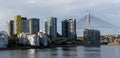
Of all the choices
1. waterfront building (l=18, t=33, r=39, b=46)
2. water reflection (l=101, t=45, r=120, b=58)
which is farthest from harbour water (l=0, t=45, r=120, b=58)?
waterfront building (l=18, t=33, r=39, b=46)

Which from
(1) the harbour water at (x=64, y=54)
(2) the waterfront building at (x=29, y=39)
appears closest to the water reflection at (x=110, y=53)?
(1) the harbour water at (x=64, y=54)

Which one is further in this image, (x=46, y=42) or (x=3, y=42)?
(x=46, y=42)

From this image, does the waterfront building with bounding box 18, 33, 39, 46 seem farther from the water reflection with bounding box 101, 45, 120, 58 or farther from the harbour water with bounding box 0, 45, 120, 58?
the harbour water with bounding box 0, 45, 120, 58

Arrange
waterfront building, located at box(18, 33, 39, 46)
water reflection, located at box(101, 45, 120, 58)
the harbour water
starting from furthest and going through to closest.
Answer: waterfront building, located at box(18, 33, 39, 46), the harbour water, water reflection, located at box(101, 45, 120, 58)

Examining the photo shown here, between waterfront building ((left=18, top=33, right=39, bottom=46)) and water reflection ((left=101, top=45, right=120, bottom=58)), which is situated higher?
waterfront building ((left=18, top=33, right=39, bottom=46))

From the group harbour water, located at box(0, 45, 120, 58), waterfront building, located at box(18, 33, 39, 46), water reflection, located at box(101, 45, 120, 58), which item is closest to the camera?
water reflection, located at box(101, 45, 120, 58)

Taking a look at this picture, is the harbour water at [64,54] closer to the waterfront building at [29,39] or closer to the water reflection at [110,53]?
the water reflection at [110,53]

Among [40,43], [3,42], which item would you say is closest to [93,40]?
[40,43]

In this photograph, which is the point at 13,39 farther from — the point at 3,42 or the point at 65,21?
the point at 65,21

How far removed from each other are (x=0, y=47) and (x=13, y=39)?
36.0ft

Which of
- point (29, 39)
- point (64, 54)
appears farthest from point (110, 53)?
point (29, 39)

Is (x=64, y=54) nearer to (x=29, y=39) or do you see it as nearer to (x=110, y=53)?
(x=110, y=53)

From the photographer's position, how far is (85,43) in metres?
127

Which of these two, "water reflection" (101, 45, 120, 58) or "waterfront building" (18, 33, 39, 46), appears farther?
"waterfront building" (18, 33, 39, 46)
